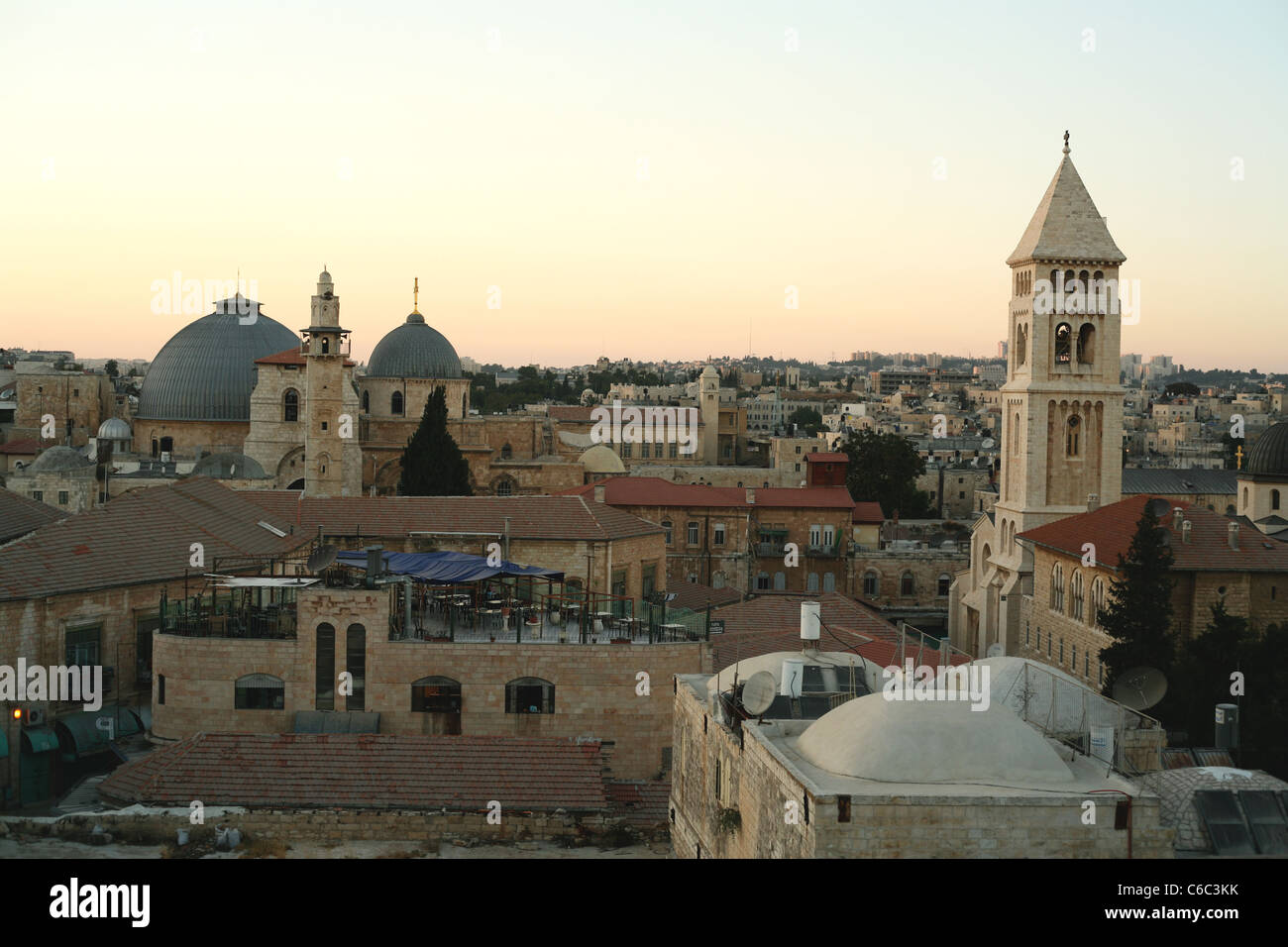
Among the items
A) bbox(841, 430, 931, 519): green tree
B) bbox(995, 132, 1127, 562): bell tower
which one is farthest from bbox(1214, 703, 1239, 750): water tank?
bbox(841, 430, 931, 519): green tree

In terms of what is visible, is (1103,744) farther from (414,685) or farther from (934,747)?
(414,685)

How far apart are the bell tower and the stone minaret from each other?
1071 inches

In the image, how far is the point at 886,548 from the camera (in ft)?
190

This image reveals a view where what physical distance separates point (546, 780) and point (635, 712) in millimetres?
4353

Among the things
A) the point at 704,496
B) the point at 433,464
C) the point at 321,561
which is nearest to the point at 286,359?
the point at 433,464

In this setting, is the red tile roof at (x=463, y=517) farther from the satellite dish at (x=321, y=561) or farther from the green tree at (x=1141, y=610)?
the green tree at (x=1141, y=610)

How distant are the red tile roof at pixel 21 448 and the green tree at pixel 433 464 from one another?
73.0 feet

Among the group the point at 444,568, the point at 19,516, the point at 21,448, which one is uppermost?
the point at 21,448

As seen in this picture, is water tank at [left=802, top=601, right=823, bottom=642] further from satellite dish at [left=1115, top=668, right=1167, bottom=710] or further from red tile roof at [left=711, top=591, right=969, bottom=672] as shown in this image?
red tile roof at [left=711, top=591, right=969, bottom=672]

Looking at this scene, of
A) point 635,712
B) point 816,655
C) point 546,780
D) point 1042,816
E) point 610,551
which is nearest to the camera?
point 1042,816

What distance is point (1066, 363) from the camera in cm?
4750

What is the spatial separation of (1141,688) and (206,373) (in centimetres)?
5741
